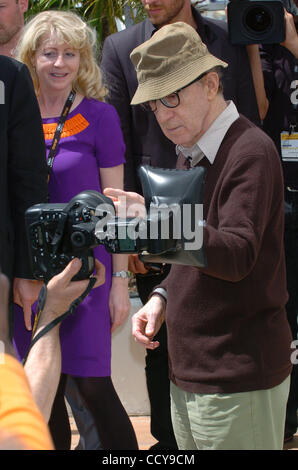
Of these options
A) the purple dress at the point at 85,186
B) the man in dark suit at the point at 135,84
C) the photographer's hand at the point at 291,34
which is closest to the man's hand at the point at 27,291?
the purple dress at the point at 85,186

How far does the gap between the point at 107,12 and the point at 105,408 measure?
9.50 feet

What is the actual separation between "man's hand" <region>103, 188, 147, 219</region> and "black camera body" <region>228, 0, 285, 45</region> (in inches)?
55.8

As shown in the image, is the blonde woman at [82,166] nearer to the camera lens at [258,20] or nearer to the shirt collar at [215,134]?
the camera lens at [258,20]

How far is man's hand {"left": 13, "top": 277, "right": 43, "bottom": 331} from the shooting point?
248 cm

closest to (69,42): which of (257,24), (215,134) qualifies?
(257,24)

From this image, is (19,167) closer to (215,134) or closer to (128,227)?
(215,134)

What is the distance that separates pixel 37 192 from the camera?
8.09 ft

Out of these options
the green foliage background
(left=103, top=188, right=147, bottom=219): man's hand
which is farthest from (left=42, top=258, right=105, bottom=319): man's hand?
the green foliage background

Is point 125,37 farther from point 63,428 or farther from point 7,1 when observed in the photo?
point 63,428

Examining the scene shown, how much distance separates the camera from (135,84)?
3123 mm

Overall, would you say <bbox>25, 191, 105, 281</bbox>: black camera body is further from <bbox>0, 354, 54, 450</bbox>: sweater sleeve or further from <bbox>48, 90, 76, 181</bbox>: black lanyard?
<bbox>48, 90, 76, 181</bbox>: black lanyard

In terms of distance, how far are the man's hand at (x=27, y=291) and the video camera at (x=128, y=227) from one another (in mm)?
744

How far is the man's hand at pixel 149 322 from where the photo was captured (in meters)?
2.19
